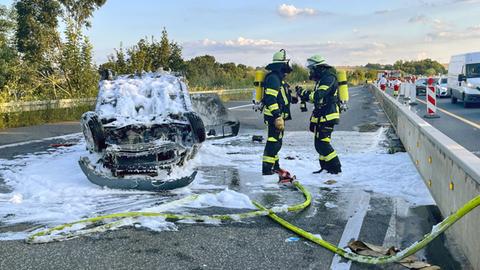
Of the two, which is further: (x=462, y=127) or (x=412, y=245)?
(x=462, y=127)

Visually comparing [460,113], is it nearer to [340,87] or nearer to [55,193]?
[340,87]

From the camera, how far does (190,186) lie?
6984mm

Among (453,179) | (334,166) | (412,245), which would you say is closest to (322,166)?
(334,166)

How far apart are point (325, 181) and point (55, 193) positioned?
3744mm

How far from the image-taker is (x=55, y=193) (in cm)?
641

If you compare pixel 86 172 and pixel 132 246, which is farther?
pixel 86 172

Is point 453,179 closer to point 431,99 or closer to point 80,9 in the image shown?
point 431,99

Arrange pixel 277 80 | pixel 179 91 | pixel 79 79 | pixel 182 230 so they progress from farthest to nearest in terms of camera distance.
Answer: pixel 79 79 → pixel 179 91 → pixel 277 80 → pixel 182 230

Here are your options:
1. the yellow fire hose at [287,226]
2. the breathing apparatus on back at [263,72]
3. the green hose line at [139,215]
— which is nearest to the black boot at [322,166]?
the breathing apparatus on back at [263,72]

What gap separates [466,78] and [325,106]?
54.3ft

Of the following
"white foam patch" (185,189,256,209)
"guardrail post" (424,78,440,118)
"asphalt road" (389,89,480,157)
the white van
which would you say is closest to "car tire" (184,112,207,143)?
"white foam patch" (185,189,256,209)

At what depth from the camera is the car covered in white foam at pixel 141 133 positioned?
698 centimetres

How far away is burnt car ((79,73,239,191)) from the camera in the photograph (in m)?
6.98

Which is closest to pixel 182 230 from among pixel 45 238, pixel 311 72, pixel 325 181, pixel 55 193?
pixel 45 238
